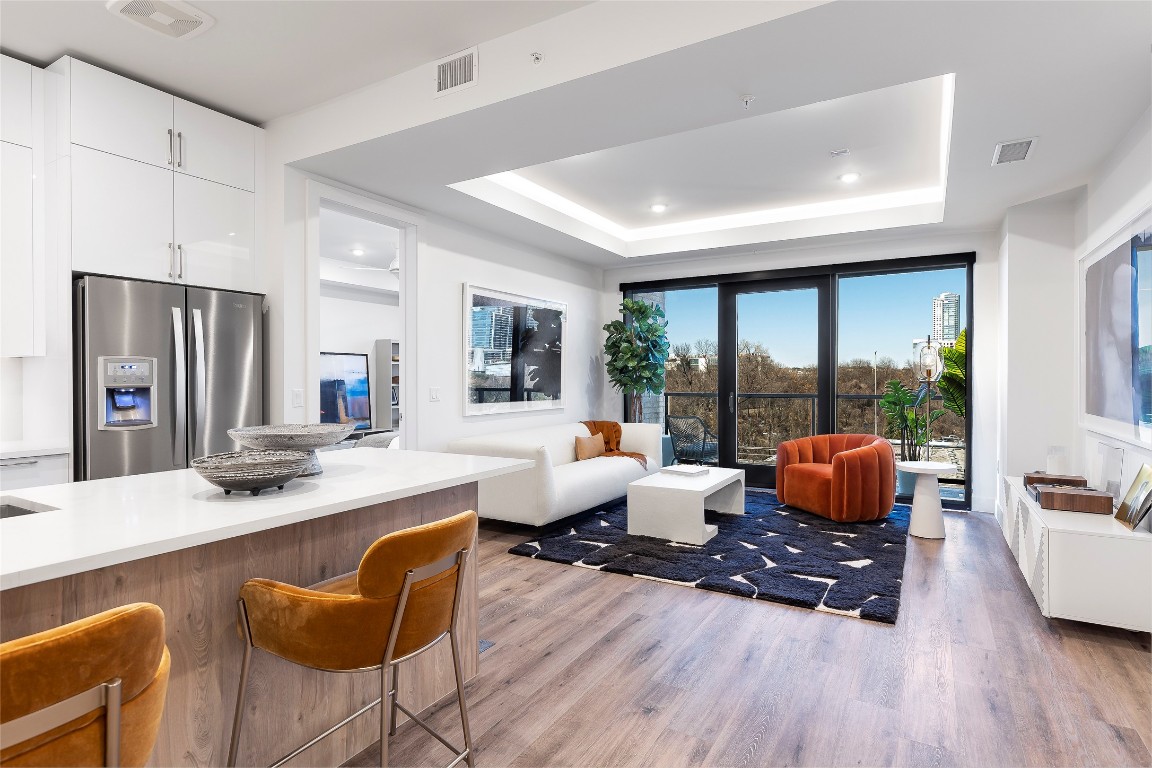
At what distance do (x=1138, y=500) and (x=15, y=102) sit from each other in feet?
18.2

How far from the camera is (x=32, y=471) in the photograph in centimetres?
287

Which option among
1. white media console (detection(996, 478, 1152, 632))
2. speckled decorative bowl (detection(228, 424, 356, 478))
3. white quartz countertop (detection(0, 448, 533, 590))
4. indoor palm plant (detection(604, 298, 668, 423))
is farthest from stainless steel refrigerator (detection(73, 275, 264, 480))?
white media console (detection(996, 478, 1152, 632))

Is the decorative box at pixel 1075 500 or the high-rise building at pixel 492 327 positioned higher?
the high-rise building at pixel 492 327

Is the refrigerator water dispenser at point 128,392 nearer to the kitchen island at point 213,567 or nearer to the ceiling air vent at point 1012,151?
the kitchen island at point 213,567

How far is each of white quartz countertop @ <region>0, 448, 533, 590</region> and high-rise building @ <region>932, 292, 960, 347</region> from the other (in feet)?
16.7

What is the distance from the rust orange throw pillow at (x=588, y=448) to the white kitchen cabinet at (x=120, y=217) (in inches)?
140

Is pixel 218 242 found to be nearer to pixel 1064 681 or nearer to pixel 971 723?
pixel 971 723

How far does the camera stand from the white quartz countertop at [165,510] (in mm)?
1172

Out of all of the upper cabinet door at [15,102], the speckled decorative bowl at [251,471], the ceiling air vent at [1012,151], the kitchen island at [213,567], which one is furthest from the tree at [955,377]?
the upper cabinet door at [15,102]

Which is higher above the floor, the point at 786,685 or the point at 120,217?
the point at 120,217

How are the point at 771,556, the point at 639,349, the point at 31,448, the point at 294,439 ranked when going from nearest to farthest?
1. the point at 294,439
2. the point at 31,448
3. the point at 771,556
4. the point at 639,349

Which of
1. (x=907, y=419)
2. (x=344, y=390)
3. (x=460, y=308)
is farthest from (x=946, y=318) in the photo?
(x=344, y=390)

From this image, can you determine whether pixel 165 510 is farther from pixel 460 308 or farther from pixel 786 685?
pixel 460 308

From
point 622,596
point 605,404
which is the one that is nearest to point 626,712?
point 622,596
